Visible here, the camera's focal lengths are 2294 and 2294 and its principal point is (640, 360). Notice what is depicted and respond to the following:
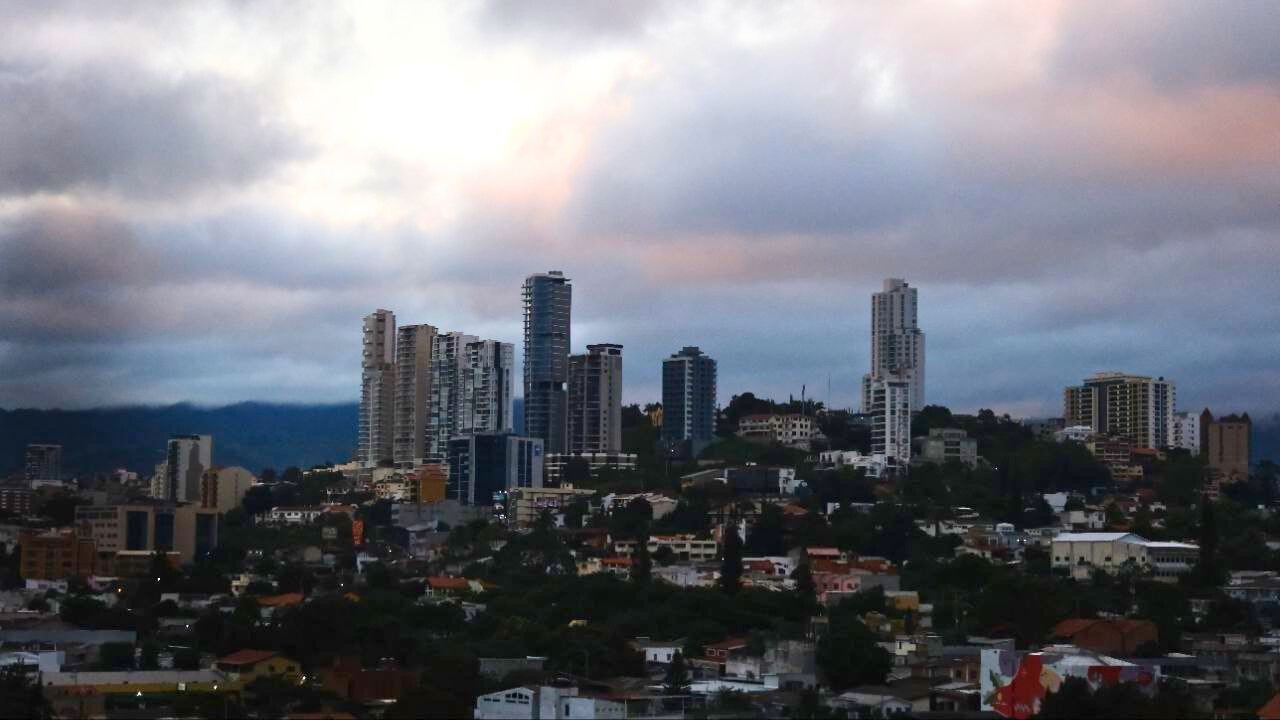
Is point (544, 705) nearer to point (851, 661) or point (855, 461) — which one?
point (851, 661)

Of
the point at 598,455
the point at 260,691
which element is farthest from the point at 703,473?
the point at 260,691

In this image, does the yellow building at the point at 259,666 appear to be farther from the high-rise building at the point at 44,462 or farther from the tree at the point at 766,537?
the high-rise building at the point at 44,462

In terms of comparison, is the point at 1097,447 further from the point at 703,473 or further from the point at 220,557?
the point at 220,557

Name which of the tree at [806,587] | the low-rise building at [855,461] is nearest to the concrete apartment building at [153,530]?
the tree at [806,587]

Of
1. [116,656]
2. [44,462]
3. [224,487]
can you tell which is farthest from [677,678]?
[44,462]

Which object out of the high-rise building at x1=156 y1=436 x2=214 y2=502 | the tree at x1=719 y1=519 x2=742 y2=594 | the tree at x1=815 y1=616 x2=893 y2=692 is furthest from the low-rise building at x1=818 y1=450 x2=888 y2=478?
the tree at x1=815 y1=616 x2=893 y2=692
